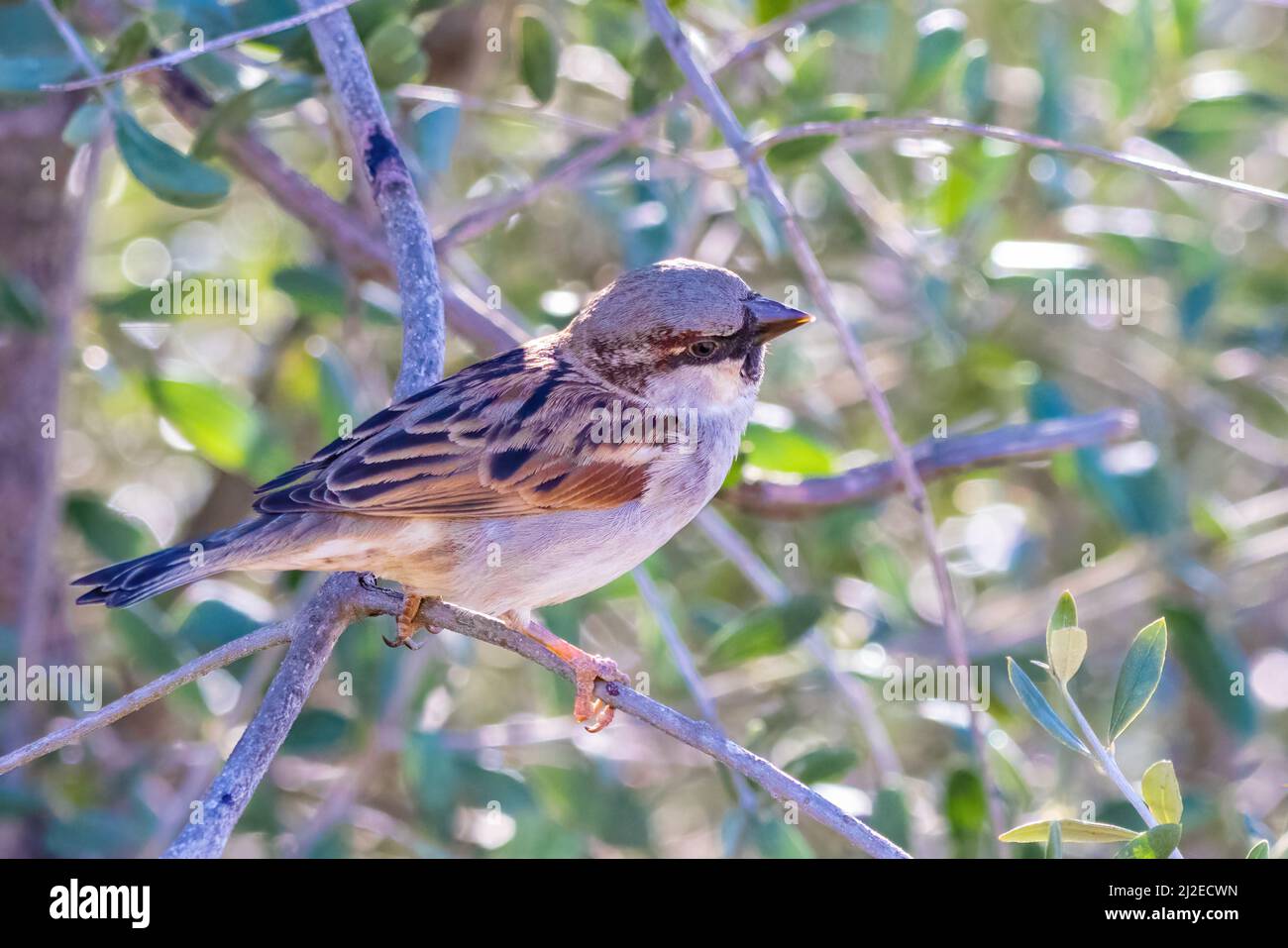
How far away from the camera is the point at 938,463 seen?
485 cm

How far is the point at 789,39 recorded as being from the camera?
5.60m

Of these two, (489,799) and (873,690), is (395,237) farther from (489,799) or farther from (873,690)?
(873,690)

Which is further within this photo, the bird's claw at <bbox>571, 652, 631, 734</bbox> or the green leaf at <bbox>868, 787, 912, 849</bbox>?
the green leaf at <bbox>868, 787, 912, 849</bbox>

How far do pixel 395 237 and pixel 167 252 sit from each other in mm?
2947

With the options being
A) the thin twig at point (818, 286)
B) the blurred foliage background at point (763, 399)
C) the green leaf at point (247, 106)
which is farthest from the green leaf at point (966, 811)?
the green leaf at point (247, 106)

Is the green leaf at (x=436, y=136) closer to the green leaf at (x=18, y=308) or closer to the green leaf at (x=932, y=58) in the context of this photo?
the green leaf at (x=18, y=308)

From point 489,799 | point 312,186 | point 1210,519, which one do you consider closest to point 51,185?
point 312,186

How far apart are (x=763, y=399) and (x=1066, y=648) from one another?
3.36 m

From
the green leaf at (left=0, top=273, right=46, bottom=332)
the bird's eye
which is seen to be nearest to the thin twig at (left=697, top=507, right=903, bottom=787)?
the bird's eye

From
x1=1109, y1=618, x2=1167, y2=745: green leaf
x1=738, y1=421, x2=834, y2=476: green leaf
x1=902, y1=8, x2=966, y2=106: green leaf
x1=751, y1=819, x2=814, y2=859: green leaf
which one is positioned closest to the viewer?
x1=1109, y1=618, x2=1167, y2=745: green leaf

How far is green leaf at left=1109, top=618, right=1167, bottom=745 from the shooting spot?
10.2 ft

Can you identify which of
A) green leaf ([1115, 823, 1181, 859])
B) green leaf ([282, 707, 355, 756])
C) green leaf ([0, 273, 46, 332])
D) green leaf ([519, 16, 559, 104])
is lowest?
green leaf ([1115, 823, 1181, 859])

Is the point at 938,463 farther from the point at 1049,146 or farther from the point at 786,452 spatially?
the point at 1049,146

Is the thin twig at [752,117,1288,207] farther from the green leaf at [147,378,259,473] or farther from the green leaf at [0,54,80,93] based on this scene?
the green leaf at [147,378,259,473]
